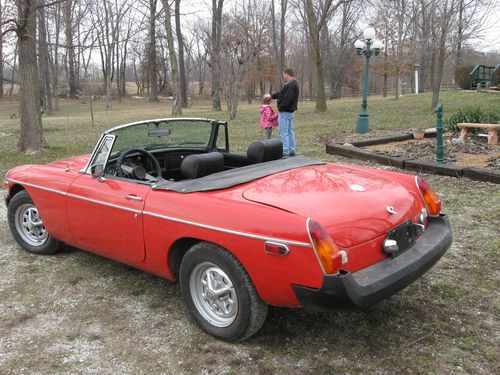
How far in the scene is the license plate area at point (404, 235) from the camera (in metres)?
2.89

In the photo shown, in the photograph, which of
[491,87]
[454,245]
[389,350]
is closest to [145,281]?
[389,350]

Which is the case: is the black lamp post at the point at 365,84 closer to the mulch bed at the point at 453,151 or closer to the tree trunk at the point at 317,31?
the mulch bed at the point at 453,151

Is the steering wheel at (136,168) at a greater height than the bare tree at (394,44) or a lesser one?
lesser

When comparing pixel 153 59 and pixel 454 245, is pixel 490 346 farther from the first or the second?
pixel 153 59

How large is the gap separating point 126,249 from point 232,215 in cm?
112

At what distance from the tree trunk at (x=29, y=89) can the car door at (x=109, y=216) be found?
7691 millimetres

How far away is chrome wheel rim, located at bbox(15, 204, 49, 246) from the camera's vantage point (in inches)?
178

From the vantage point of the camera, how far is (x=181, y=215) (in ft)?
9.94

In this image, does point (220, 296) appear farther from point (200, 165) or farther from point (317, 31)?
point (317, 31)

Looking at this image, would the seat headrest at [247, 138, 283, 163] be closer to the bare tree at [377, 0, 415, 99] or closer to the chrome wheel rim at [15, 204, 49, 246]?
the chrome wheel rim at [15, 204, 49, 246]

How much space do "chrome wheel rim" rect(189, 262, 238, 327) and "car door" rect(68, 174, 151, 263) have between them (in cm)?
53

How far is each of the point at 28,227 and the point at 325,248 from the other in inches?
130

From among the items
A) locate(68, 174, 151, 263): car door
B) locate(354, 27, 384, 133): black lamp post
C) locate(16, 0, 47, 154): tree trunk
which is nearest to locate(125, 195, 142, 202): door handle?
locate(68, 174, 151, 263): car door

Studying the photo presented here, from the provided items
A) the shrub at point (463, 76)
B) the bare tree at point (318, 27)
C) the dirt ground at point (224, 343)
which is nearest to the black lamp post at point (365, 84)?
the bare tree at point (318, 27)
